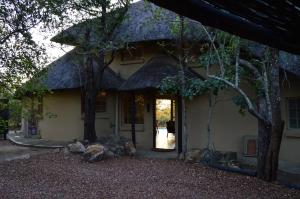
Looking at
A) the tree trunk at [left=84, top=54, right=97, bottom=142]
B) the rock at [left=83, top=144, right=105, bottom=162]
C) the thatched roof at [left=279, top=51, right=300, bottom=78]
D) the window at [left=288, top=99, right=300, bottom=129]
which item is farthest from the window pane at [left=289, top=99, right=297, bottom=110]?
the tree trunk at [left=84, top=54, right=97, bottom=142]

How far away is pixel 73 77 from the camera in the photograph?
53.1ft

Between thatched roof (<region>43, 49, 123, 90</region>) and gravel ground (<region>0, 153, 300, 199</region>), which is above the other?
thatched roof (<region>43, 49, 123, 90</region>)

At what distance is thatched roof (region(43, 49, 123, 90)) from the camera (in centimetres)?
1528

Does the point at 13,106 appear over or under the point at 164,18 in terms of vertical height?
under

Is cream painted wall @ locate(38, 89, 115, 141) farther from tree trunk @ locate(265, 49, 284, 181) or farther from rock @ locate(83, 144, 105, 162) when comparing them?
tree trunk @ locate(265, 49, 284, 181)

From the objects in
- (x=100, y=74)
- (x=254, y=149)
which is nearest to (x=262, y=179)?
(x=254, y=149)

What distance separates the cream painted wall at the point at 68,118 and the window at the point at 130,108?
0.53 meters

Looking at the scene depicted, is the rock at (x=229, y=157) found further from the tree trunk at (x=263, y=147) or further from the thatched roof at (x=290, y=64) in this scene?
the thatched roof at (x=290, y=64)

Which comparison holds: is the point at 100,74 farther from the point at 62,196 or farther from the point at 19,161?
the point at 62,196

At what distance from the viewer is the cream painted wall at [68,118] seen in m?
16.4

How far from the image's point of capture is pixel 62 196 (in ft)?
24.3

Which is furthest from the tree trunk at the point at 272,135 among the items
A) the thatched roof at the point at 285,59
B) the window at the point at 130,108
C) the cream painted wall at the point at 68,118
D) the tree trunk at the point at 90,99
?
the cream painted wall at the point at 68,118

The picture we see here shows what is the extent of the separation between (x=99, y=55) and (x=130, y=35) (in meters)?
1.58

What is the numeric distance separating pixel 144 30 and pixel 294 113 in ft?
20.8
